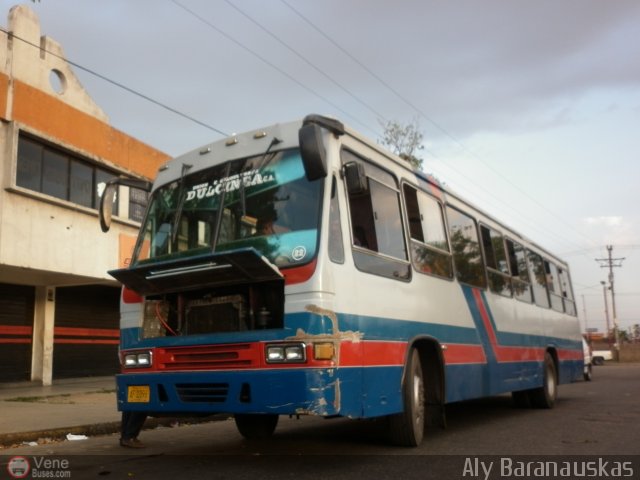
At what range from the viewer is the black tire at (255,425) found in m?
7.45

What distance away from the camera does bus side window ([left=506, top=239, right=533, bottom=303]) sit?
10.6 meters

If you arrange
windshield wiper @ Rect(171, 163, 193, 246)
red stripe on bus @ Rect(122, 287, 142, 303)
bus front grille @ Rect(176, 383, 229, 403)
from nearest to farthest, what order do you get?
bus front grille @ Rect(176, 383, 229, 403) < red stripe on bus @ Rect(122, 287, 142, 303) < windshield wiper @ Rect(171, 163, 193, 246)

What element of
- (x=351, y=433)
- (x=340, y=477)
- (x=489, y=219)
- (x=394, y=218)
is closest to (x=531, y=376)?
(x=489, y=219)

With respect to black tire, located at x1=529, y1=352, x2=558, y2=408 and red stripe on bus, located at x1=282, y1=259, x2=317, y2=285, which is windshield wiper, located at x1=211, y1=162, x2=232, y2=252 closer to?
red stripe on bus, located at x1=282, y1=259, x2=317, y2=285

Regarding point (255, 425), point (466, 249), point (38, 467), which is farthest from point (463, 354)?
point (38, 467)

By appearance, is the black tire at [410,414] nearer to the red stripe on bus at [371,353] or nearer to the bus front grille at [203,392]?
the red stripe on bus at [371,353]

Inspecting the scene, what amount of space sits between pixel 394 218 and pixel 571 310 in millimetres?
9419

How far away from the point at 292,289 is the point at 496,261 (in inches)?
215

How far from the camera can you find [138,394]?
5.90 meters

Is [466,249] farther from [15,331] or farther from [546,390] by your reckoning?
[15,331]

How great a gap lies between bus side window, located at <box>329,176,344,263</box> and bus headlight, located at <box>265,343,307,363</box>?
0.82 m

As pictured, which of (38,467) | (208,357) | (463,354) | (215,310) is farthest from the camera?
(463,354)

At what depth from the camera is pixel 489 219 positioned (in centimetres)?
1009

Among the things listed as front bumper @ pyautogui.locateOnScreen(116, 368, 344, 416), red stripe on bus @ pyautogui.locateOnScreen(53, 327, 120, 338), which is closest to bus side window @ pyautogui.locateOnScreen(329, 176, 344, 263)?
front bumper @ pyautogui.locateOnScreen(116, 368, 344, 416)
